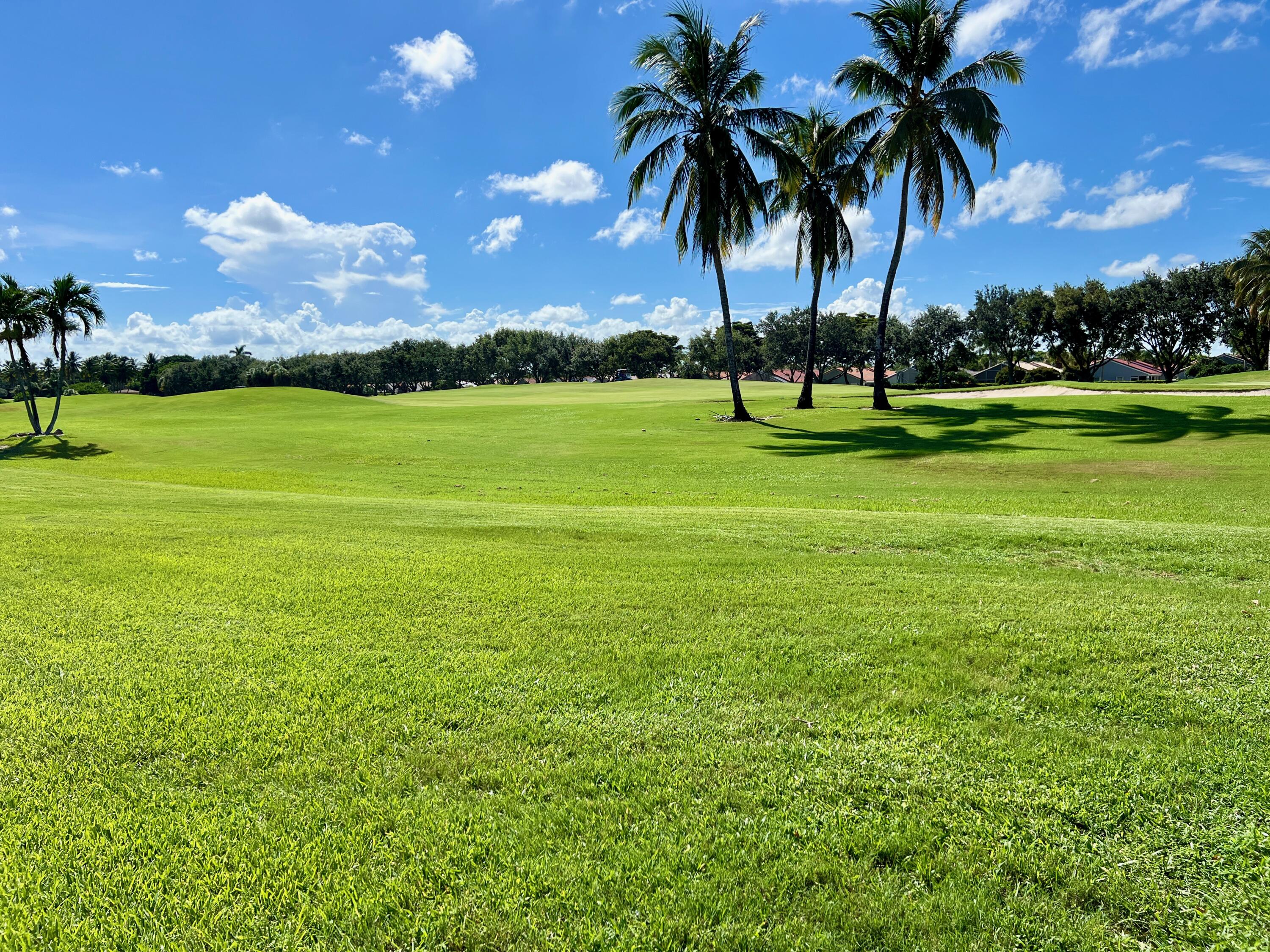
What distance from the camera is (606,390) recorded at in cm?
6494

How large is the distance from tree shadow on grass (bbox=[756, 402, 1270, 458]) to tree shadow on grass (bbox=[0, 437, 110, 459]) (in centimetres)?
2323

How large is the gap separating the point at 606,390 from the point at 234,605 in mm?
60368

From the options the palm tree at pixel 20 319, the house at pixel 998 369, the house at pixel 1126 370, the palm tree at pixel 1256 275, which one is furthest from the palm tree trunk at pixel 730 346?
the house at pixel 1126 370

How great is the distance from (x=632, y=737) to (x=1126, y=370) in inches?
4744

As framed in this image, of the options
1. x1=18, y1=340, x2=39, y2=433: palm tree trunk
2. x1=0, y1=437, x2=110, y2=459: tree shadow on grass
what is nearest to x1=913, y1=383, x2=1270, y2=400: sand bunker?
x1=0, y1=437, x2=110, y2=459: tree shadow on grass

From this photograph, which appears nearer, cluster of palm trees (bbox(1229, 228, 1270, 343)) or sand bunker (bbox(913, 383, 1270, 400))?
sand bunker (bbox(913, 383, 1270, 400))

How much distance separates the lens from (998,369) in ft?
325

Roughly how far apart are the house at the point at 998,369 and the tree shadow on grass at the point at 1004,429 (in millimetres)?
67721

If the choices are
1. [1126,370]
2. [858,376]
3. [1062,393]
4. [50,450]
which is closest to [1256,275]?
[1062,393]

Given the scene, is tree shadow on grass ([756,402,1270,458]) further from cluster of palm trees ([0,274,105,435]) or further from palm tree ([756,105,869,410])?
cluster of palm trees ([0,274,105,435])

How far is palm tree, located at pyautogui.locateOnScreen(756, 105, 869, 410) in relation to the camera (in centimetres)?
2736

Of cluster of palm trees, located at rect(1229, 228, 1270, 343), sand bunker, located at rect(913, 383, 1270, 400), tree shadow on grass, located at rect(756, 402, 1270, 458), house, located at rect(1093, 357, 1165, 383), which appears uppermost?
cluster of palm trees, located at rect(1229, 228, 1270, 343)

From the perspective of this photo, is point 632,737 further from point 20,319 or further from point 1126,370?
point 1126,370

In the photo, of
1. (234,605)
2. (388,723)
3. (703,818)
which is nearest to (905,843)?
(703,818)
